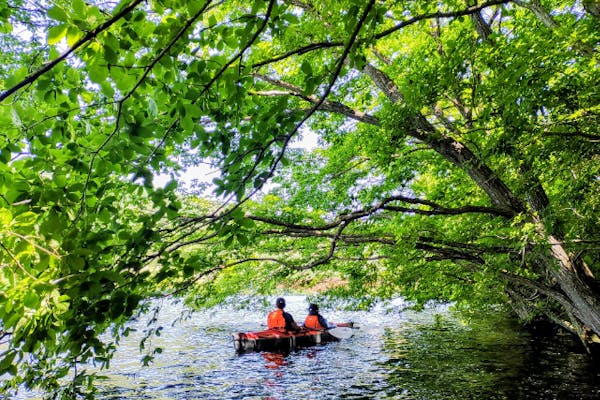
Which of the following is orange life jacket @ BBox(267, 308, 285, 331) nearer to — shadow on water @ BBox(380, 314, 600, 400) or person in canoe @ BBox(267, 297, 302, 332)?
person in canoe @ BBox(267, 297, 302, 332)

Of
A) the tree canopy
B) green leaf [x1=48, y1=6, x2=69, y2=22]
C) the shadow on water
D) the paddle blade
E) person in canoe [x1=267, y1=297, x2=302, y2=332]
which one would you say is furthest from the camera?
the paddle blade

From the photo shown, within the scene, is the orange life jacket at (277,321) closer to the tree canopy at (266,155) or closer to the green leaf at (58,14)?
the tree canopy at (266,155)

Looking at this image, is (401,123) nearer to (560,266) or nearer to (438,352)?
(560,266)

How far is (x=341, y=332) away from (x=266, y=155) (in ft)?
57.6

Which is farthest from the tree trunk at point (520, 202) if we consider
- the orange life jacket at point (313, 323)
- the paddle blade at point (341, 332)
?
the orange life jacket at point (313, 323)

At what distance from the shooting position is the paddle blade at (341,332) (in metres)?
18.6

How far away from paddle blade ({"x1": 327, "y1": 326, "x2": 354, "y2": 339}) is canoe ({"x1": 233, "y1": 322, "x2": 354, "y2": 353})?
2.69 feet

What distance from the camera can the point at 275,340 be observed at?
16.3m

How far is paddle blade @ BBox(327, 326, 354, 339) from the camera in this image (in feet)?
61.2

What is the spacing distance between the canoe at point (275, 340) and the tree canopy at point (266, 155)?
5.13 m

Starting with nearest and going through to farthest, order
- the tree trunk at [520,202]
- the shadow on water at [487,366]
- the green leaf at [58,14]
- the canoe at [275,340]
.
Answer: the green leaf at [58,14], the tree trunk at [520,202], the shadow on water at [487,366], the canoe at [275,340]

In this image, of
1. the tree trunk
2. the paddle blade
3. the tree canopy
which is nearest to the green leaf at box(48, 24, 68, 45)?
the tree canopy

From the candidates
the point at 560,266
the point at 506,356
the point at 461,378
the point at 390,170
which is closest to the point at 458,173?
the point at 390,170

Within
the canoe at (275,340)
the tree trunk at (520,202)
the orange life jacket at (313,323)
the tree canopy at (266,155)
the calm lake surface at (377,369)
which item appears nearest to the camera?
the tree canopy at (266,155)
